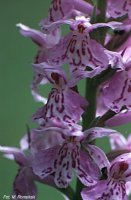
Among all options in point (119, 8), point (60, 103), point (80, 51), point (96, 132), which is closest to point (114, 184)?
point (96, 132)

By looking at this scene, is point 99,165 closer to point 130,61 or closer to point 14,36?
point 130,61

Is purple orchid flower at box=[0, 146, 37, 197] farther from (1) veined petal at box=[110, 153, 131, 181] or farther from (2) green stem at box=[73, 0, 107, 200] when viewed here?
(1) veined petal at box=[110, 153, 131, 181]

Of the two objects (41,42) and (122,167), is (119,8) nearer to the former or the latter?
(41,42)

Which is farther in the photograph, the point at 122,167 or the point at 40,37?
the point at 40,37

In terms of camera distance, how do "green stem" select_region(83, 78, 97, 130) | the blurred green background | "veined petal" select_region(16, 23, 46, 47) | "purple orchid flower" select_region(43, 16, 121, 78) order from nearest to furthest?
1. "purple orchid flower" select_region(43, 16, 121, 78)
2. "green stem" select_region(83, 78, 97, 130)
3. "veined petal" select_region(16, 23, 46, 47)
4. the blurred green background

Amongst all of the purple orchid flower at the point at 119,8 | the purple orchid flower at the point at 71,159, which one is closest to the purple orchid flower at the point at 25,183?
the purple orchid flower at the point at 71,159

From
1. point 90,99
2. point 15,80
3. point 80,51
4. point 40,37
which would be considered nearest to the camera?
point 80,51

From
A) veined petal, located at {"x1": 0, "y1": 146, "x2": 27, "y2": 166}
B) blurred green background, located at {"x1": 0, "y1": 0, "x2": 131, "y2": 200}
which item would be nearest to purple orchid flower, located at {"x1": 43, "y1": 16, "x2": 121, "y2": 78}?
veined petal, located at {"x1": 0, "y1": 146, "x2": 27, "y2": 166}
